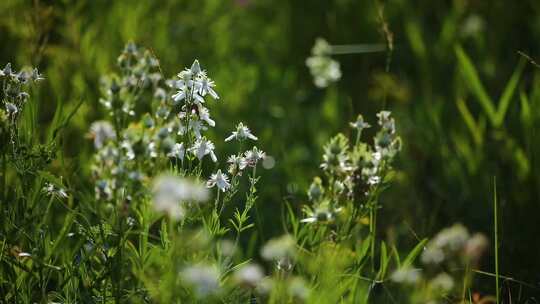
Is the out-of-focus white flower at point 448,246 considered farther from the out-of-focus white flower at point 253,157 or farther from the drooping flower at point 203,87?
the drooping flower at point 203,87

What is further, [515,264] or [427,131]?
[427,131]

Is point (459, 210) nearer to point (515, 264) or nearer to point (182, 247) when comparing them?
point (515, 264)

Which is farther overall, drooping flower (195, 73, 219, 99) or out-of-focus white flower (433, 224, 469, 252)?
out-of-focus white flower (433, 224, 469, 252)

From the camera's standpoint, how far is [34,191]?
1654 millimetres

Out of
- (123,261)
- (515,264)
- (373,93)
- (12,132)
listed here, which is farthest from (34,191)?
A: (373,93)

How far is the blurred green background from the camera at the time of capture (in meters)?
2.60

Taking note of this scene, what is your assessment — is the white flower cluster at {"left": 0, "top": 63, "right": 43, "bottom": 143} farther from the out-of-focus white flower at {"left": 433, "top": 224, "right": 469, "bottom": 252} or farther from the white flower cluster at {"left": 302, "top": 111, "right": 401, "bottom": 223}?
the out-of-focus white flower at {"left": 433, "top": 224, "right": 469, "bottom": 252}

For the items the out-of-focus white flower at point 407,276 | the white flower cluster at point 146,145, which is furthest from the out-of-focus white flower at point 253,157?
the out-of-focus white flower at point 407,276

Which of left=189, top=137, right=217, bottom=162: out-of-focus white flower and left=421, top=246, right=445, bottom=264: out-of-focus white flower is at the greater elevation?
left=189, top=137, right=217, bottom=162: out-of-focus white flower

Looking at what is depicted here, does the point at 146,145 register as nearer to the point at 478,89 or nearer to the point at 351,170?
the point at 351,170

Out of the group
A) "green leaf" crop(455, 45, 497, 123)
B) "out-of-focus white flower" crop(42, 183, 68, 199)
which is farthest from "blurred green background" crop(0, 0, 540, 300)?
"out-of-focus white flower" crop(42, 183, 68, 199)

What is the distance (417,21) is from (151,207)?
120 inches

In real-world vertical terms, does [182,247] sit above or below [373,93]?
above

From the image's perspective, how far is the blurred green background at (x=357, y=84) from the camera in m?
2.60
